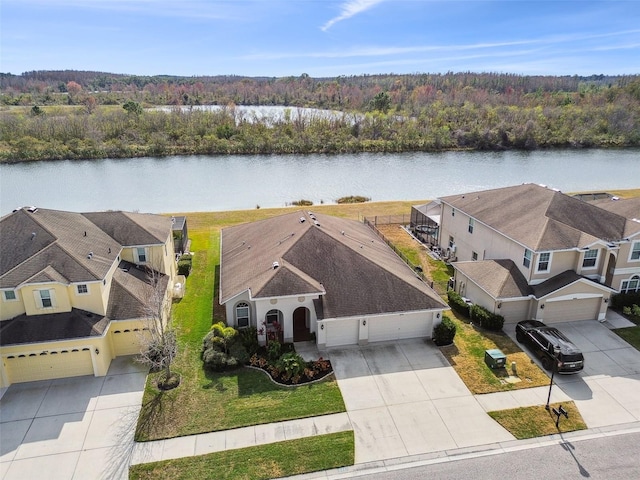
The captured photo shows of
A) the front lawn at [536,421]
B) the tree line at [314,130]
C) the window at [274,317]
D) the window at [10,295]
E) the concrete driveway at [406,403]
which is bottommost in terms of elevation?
the front lawn at [536,421]

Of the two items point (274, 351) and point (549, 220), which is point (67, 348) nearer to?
point (274, 351)

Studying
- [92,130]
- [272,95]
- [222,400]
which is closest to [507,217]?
[222,400]

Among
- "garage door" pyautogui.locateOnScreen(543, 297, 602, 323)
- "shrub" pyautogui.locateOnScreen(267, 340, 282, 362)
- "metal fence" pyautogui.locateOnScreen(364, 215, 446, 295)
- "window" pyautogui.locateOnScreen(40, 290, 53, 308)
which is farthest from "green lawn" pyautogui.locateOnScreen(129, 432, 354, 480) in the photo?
"metal fence" pyautogui.locateOnScreen(364, 215, 446, 295)

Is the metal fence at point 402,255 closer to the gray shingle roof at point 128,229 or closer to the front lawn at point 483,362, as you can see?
the front lawn at point 483,362

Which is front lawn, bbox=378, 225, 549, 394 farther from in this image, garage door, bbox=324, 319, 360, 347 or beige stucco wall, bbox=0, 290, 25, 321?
beige stucco wall, bbox=0, 290, 25, 321

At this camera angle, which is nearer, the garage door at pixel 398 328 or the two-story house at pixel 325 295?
the two-story house at pixel 325 295

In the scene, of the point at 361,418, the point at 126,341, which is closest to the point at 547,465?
the point at 361,418

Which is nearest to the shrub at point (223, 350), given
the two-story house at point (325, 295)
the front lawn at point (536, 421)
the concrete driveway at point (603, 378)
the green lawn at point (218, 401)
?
the green lawn at point (218, 401)
